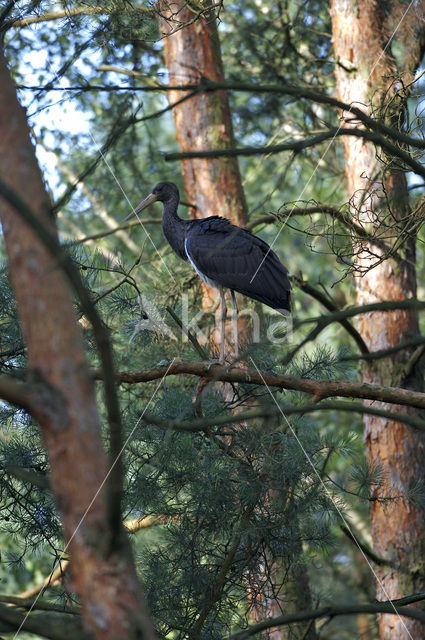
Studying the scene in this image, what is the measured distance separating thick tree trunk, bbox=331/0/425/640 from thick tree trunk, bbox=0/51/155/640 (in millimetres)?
3326

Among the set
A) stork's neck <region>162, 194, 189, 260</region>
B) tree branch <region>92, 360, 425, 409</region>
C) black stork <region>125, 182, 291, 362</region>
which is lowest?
tree branch <region>92, 360, 425, 409</region>

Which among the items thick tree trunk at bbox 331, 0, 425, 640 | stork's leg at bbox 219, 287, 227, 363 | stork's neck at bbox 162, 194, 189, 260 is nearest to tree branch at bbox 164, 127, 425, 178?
stork's leg at bbox 219, 287, 227, 363

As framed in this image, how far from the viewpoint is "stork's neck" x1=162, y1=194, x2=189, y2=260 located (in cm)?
612

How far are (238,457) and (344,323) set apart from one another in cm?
140

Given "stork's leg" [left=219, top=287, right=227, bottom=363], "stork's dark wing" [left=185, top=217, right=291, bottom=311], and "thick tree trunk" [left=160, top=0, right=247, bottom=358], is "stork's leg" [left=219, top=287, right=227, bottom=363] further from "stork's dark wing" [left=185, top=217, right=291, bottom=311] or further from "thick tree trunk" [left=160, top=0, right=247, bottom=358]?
"thick tree trunk" [left=160, top=0, right=247, bottom=358]

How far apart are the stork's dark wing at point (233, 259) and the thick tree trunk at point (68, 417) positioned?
140 inches

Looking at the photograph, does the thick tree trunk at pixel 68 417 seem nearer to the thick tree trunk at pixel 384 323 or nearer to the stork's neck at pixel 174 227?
the thick tree trunk at pixel 384 323

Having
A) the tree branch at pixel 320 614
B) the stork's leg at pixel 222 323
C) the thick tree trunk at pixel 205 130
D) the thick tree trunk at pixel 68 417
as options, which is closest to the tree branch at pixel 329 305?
the stork's leg at pixel 222 323

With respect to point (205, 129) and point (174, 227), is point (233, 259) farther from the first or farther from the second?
point (205, 129)

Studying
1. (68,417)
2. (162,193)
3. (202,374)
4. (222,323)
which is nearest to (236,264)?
(222,323)

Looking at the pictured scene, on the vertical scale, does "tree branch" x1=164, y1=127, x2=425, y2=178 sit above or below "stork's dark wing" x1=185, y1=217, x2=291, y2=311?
below

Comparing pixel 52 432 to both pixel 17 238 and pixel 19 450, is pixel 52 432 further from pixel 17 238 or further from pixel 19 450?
pixel 19 450

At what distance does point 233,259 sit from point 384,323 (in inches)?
42.7

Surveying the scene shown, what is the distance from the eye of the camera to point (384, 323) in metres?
5.62
